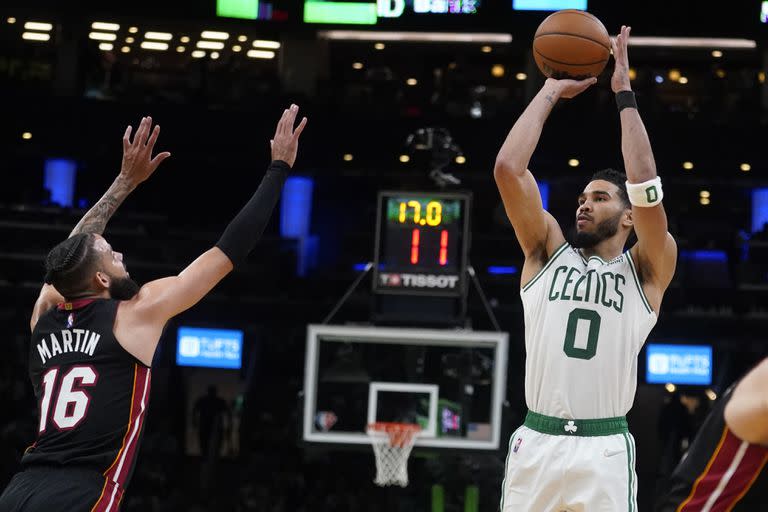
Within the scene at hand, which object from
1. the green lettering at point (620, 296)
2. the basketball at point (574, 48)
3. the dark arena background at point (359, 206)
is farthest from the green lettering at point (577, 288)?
the dark arena background at point (359, 206)

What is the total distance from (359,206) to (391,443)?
1588 centimetres

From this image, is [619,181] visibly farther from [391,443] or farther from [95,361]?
[391,443]

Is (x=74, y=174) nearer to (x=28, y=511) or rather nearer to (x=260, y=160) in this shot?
(x=260, y=160)

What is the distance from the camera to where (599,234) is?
4.80 meters

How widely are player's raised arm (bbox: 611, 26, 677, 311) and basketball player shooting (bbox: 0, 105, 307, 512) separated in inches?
53.0

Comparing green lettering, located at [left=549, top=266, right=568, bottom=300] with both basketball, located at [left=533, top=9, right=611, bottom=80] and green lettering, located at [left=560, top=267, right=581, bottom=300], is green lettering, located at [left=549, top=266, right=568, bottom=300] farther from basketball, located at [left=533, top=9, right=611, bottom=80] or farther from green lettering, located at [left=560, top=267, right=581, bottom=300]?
basketball, located at [left=533, top=9, right=611, bottom=80]

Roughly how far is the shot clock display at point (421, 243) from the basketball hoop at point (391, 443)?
4.19 ft

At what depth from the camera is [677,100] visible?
2164 centimetres

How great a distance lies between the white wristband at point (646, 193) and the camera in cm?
442

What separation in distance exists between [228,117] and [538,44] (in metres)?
14.3

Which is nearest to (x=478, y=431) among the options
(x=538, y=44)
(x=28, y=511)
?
(x=538, y=44)

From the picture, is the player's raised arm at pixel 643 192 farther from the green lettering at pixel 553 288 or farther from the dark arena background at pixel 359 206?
the dark arena background at pixel 359 206

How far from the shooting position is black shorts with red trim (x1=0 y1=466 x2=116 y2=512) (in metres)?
3.94

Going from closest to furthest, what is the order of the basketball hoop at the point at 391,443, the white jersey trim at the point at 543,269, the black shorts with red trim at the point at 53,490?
the black shorts with red trim at the point at 53,490, the white jersey trim at the point at 543,269, the basketball hoop at the point at 391,443
